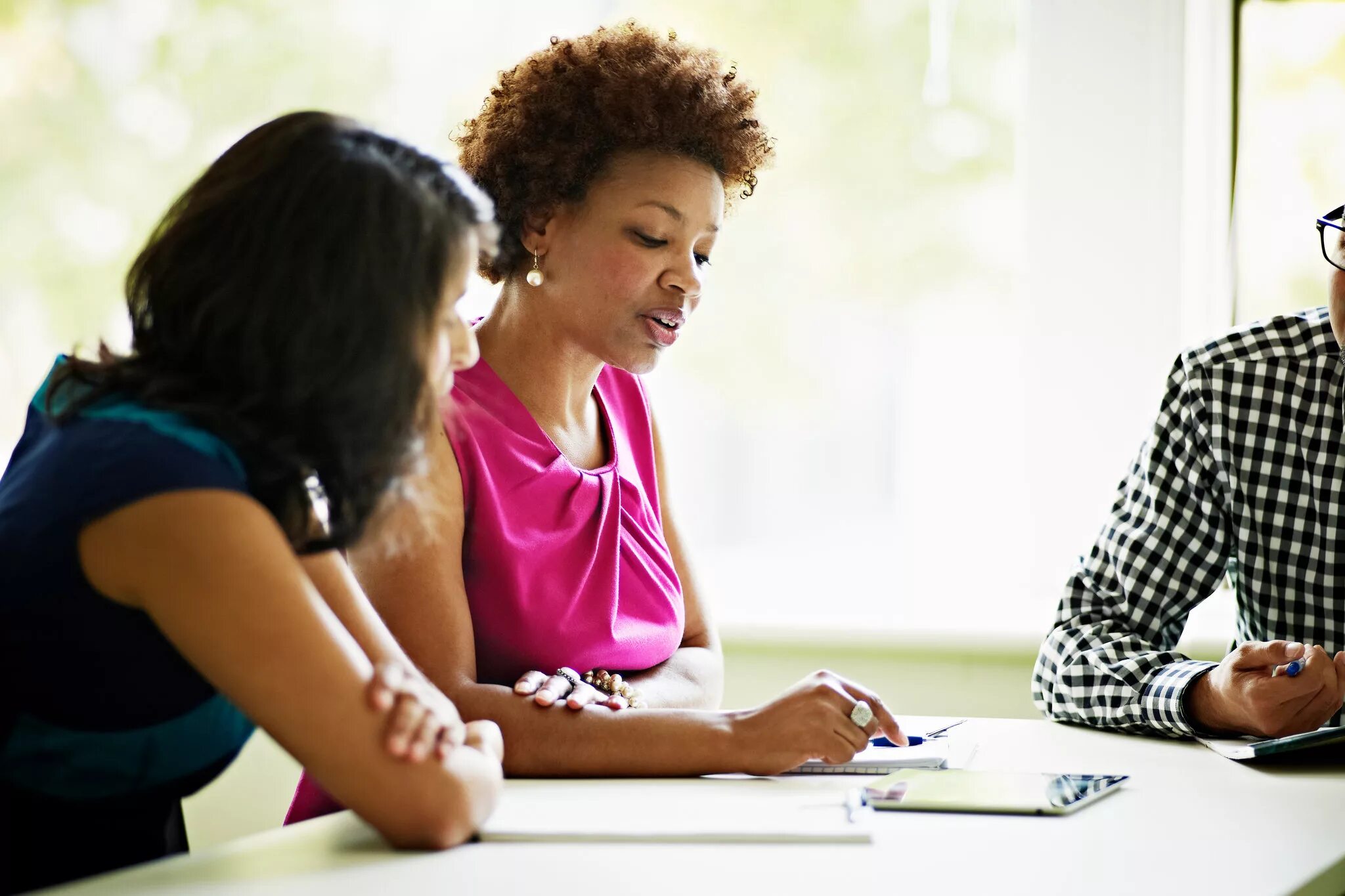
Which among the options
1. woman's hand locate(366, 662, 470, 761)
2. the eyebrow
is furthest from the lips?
woman's hand locate(366, 662, 470, 761)

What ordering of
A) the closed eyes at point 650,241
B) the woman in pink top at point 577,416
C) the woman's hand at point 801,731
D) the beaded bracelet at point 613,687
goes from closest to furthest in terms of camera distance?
1. the woman's hand at point 801,731
2. the woman in pink top at point 577,416
3. the beaded bracelet at point 613,687
4. the closed eyes at point 650,241

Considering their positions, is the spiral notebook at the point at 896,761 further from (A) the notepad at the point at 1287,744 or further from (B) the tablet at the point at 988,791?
(A) the notepad at the point at 1287,744

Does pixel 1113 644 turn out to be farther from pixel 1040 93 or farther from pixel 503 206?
pixel 1040 93

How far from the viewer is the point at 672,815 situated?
1120 millimetres

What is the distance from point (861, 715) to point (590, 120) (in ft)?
2.61

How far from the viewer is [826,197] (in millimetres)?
2787

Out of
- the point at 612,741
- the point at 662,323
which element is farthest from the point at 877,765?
the point at 662,323

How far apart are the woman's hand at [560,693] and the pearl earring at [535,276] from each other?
19.4 inches

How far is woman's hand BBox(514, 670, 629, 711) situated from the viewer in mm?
1331

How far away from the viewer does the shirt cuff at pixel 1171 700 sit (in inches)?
57.9

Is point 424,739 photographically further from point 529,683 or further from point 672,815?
point 529,683

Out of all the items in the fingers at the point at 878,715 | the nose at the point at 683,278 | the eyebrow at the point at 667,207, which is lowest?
the fingers at the point at 878,715

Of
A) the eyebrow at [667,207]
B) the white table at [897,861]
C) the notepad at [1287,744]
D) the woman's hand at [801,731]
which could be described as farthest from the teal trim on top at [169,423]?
the notepad at [1287,744]

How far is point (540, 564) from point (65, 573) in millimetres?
627
